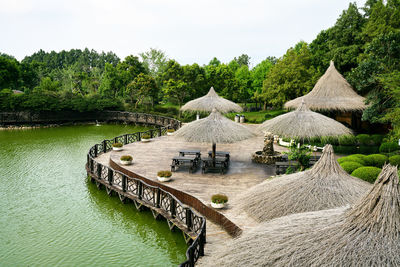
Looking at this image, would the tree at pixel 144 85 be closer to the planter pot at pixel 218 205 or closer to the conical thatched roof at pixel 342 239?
the planter pot at pixel 218 205

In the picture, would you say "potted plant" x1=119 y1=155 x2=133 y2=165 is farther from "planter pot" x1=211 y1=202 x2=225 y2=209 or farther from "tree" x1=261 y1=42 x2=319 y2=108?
"tree" x1=261 y1=42 x2=319 y2=108

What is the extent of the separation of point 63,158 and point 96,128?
45.9 feet

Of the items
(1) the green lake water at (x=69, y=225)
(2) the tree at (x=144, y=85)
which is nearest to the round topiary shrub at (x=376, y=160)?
(1) the green lake water at (x=69, y=225)

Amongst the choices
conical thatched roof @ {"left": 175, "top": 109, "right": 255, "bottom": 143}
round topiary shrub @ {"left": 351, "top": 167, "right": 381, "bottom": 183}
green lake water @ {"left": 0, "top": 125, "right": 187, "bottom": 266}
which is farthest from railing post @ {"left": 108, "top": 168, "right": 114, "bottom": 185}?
round topiary shrub @ {"left": 351, "top": 167, "right": 381, "bottom": 183}

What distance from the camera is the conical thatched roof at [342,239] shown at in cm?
386

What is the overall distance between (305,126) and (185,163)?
241 inches

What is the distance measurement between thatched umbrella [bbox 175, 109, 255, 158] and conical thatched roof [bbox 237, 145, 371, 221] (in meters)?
5.91

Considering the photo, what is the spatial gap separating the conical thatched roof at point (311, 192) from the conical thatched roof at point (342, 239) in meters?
3.06

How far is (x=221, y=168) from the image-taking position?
1477 centimetres

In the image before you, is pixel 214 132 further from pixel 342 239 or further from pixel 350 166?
pixel 342 239

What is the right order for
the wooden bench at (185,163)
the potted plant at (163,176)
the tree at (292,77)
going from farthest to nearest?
the tree at (292,77) → the wooden bench at (185,163) → the potted plant at (163,176)

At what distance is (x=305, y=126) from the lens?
49.3 feet

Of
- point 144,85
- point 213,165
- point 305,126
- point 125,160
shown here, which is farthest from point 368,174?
point 144,85

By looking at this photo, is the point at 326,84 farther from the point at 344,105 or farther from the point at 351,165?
the point at 351,165
